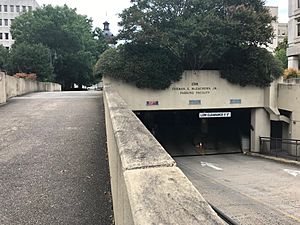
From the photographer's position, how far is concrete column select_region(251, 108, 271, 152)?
27.2m

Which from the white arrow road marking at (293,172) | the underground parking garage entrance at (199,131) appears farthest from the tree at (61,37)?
the white arrow road marking at (293,172)

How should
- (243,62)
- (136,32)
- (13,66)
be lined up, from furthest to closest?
(13,66)
(243,62)
(136,32)

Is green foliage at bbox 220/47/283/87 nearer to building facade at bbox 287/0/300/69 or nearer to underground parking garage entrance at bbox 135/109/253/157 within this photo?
underground parking garage entrance at bbox 135/109/253/157

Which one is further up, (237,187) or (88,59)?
(88,59)

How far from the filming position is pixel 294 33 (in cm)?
4628

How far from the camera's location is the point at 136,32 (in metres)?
24.4

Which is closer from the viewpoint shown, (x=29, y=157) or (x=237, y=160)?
(x=29, y=157)

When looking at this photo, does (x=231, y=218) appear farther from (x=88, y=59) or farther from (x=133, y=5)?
(x=88, y=59)

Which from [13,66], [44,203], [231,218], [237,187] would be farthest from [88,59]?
[44,203]

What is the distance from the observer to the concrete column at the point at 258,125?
89.3 ft

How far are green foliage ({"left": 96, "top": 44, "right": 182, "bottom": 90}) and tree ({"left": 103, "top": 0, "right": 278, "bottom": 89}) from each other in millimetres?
285

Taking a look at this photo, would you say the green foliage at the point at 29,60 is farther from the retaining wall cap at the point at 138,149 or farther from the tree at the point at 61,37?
the retaining wall cap at the point at 138,149

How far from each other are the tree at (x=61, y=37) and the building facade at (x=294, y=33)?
88.4 feet

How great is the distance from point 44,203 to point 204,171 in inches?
649
